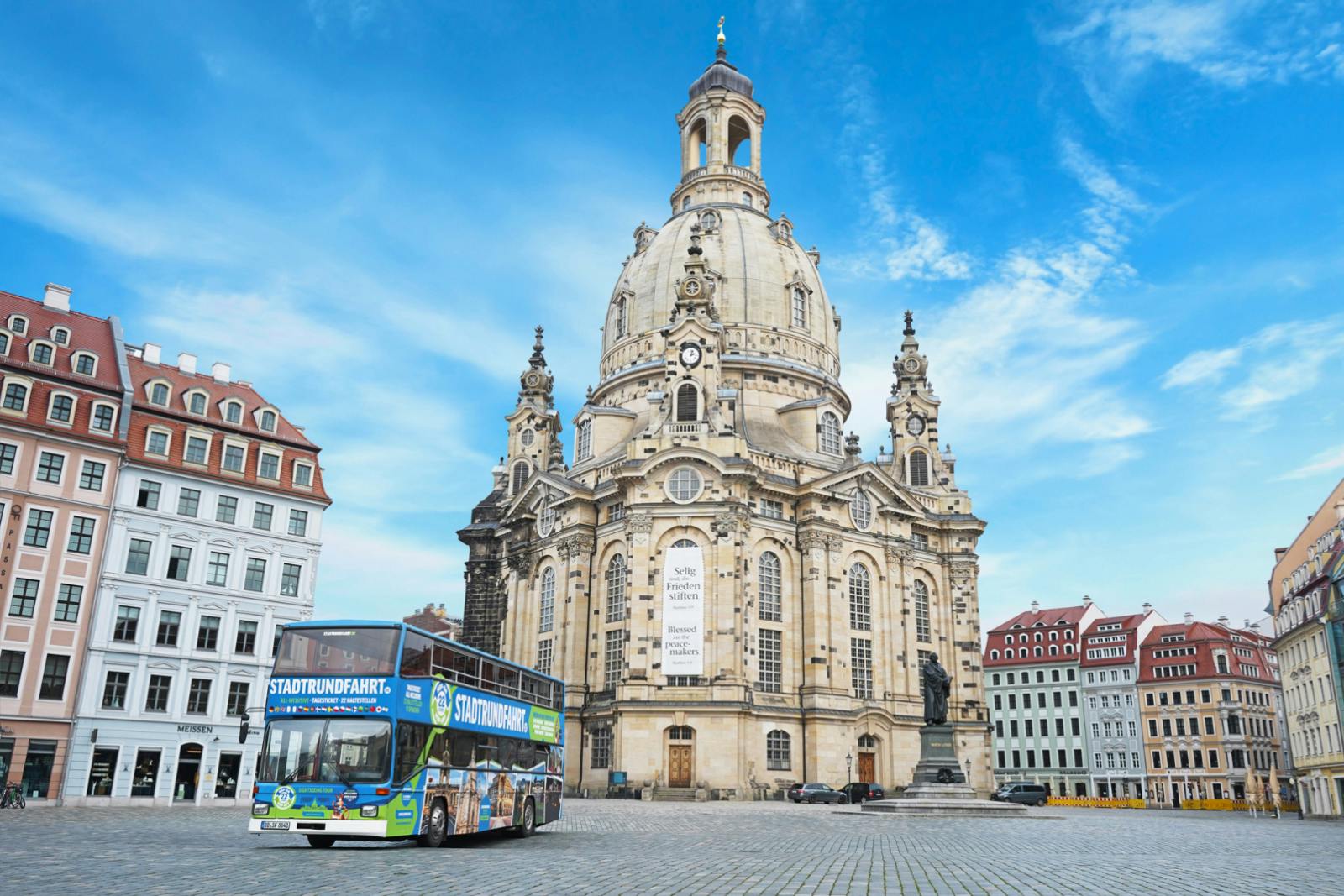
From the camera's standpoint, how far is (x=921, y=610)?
243 feet

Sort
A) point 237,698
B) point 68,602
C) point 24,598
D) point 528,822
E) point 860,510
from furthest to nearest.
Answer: point 860,510
point 237,698
point 68,602
point 24,598
point 528,822

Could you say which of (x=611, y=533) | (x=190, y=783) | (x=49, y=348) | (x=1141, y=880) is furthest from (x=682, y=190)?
(x=1141, y=880)

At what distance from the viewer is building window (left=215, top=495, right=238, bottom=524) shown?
48719 mm

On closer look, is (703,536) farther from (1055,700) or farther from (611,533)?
(1055,700)

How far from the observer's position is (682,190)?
89.1 m

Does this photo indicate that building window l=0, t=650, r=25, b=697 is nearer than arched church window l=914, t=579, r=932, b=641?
Yes

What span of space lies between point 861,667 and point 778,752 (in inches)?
347

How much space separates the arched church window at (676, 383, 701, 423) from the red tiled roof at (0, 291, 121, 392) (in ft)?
107

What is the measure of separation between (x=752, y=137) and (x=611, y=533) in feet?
139

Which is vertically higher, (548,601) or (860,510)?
(860,510)

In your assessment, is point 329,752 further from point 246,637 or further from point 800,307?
point 800,307

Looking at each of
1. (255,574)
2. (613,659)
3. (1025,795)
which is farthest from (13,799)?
(1025,795)

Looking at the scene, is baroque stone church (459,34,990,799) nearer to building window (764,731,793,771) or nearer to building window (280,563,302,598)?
building window (764,731,793,771)

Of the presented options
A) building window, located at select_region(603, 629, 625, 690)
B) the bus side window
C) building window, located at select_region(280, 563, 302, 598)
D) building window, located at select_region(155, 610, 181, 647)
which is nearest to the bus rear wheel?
the bus side window
